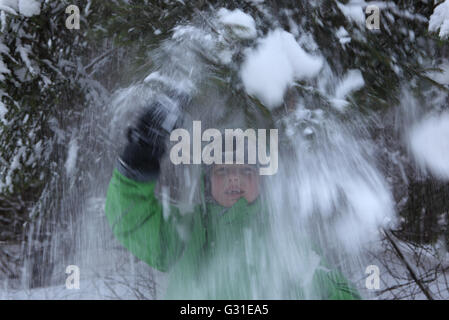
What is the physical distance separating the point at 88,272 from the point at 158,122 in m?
2.56

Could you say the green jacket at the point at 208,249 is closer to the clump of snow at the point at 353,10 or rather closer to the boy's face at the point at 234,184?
the boy's face at the point at 234,184

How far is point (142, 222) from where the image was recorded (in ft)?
5.65

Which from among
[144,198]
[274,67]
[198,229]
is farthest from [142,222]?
[274,67]

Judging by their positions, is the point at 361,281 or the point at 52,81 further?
the point at 361,281

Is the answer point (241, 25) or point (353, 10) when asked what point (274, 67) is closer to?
point (241, 25)

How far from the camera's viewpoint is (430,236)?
3.38 m

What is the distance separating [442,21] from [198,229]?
1.71 meters

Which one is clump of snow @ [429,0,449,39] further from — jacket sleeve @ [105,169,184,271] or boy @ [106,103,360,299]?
jacket sleeve @ [105,169,184,271]

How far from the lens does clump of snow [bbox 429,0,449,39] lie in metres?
1.91

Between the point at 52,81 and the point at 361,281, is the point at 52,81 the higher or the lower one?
the higher one
